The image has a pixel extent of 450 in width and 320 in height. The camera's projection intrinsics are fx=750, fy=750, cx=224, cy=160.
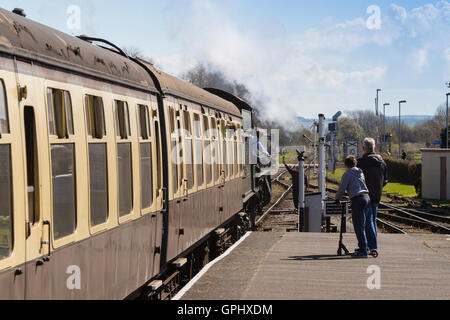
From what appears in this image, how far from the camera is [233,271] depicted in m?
10.1

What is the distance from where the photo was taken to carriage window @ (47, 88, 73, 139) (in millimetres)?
5367

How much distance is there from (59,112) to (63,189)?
568 mm

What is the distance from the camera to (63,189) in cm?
550

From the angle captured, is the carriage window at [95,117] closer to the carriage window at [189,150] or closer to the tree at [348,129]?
the carriage window at [189,150]

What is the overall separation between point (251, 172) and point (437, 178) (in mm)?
18349

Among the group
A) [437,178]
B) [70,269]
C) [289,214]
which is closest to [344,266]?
[70,269]

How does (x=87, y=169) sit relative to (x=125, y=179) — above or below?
above

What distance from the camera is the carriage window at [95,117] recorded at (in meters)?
6.19

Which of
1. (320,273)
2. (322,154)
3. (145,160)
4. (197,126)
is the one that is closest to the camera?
(145,160)

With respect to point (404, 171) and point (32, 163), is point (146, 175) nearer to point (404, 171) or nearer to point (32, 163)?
point (32, 163)

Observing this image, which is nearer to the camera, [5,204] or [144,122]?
[5,204]

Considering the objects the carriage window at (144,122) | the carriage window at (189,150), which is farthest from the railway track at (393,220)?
the carriage window at (144,122)

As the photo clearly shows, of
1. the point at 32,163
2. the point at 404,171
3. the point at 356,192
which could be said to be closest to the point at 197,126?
the point at 356,192

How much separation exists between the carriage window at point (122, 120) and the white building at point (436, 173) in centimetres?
2915
